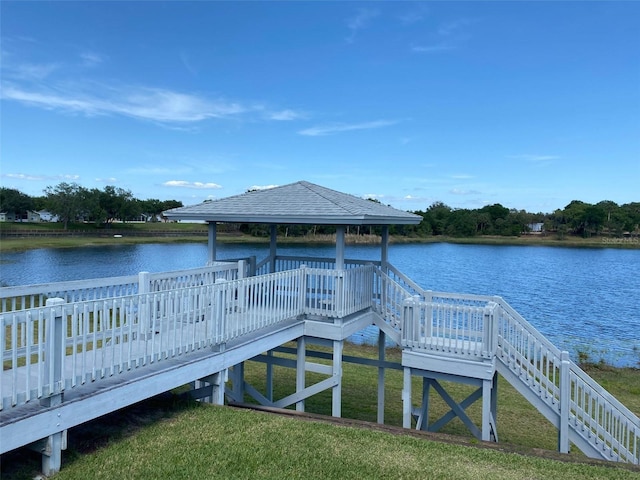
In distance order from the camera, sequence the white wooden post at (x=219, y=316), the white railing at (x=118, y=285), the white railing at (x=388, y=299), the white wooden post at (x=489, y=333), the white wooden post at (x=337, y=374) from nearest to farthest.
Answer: the white railing at (x=118, y=285) < the white wooden post at (x=219, y=316) < the white wooden post at (x=489, y=333) < the white wooden post at (x=337, y=374) < the white railing at (x=388, y=299)

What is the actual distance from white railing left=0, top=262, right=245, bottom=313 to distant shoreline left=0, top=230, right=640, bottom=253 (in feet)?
127

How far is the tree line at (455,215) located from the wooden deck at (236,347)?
7108 cm

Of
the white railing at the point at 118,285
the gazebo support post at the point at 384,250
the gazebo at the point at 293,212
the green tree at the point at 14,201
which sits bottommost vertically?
the white railing at the point at 118,285

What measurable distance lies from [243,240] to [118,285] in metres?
46.1

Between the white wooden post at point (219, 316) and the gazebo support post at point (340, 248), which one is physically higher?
the gazebo support post at point (340, 248)

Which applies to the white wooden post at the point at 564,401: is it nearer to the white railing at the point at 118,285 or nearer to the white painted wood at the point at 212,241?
the white railing at the point at 118,285

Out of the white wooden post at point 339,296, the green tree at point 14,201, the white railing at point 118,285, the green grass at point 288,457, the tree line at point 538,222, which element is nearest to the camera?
the green grass at point 288,457

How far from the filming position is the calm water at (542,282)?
20062 millimetres

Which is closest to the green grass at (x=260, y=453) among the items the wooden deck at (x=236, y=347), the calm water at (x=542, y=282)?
the wooden deck at (x=236, y=347)

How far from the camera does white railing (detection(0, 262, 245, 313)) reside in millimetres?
5695

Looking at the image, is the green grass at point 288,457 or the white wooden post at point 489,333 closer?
the green grass at point 288,457

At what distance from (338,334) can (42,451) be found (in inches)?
201

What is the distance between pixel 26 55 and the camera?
852 inches

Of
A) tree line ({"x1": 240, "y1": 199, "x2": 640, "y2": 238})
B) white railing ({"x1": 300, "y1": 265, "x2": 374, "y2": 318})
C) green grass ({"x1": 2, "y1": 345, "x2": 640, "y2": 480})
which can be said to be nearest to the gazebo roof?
white railing ({"x1": 300, "y1": 265, "x2": 374, "y2": 318})
